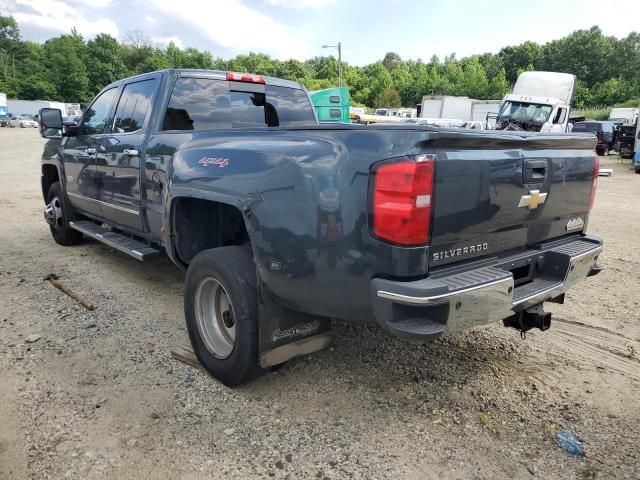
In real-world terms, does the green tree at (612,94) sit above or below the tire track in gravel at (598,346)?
above

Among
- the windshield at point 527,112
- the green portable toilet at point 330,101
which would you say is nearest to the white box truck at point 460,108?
the windshield at point 527,112

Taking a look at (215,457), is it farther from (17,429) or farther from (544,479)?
(544,479)

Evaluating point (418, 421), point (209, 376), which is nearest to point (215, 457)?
point (209, 376)

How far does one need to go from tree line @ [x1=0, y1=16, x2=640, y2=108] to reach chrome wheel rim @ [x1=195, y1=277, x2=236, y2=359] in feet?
202

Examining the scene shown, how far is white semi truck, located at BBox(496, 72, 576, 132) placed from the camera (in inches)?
765

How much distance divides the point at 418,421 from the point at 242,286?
1270mm

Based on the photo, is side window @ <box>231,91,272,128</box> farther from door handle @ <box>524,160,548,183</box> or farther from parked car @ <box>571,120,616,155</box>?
parked car @ <box>571,120,616,155</box>

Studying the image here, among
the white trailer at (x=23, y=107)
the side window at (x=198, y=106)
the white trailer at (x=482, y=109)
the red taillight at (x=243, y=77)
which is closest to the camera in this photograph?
the side window at (x=198, y=106)

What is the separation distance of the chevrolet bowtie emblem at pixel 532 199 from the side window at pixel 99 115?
4147mm

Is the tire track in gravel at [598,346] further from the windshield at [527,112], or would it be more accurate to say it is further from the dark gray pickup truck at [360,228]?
the windshield at [527,112]

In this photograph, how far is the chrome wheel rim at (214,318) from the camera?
310 cm

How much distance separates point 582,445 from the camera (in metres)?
2.53

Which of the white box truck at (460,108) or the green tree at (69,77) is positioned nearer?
the white box truck at (460,108)

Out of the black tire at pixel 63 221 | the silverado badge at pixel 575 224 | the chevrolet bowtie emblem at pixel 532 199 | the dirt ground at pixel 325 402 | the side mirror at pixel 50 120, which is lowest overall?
the dirt ground at pixel 325 402
